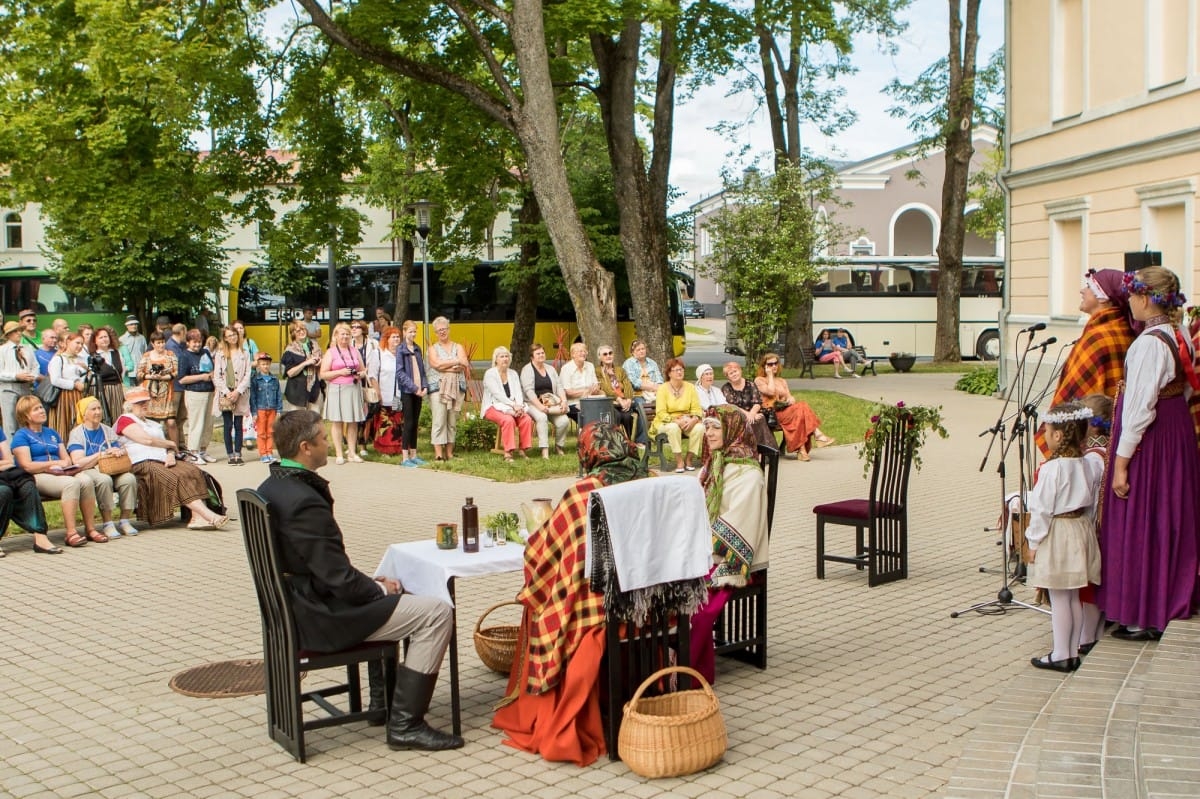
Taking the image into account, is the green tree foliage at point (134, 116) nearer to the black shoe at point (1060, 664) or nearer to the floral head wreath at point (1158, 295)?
the floral head wreath at point (1158, 295)

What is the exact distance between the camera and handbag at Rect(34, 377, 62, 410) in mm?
16062

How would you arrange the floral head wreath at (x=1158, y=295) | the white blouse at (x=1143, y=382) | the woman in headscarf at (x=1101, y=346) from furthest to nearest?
the woman in headscarf at (x=1101, y=346), the floral head wreath at (x=1158, y=295), the white blouse at (x=1143, y=382)

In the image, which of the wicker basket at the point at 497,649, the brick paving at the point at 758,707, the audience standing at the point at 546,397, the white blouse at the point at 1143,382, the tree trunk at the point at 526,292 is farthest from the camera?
the tree trunk at the point at 526,292

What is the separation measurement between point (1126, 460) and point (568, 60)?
19.2 metres

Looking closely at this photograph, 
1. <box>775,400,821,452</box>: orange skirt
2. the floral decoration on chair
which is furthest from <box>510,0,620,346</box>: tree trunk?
the floral decoration on chair

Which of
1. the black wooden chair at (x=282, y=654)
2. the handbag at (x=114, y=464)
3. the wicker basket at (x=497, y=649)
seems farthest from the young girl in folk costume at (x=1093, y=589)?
the handbag at (x=114, y=464)

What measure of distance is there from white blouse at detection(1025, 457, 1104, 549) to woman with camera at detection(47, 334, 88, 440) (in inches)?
498

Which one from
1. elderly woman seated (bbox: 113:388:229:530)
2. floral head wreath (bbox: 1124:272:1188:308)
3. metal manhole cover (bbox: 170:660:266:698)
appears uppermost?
floral head wreath (bbox: 1124:272:1188:308)

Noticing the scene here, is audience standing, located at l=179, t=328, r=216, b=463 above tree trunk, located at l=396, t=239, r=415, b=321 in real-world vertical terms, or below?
below

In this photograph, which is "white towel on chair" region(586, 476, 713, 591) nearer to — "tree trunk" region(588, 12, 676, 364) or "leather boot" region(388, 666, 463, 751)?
"leather boot" region(388, 666, 463, 751)

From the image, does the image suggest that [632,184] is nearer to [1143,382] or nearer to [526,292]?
[526,292]

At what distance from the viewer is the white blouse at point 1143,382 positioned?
22.1 ft

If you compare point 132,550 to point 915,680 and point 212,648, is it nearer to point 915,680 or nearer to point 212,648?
point 212,648

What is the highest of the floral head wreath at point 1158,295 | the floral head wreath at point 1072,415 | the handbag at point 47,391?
the floral head wreath at point 1158,295
